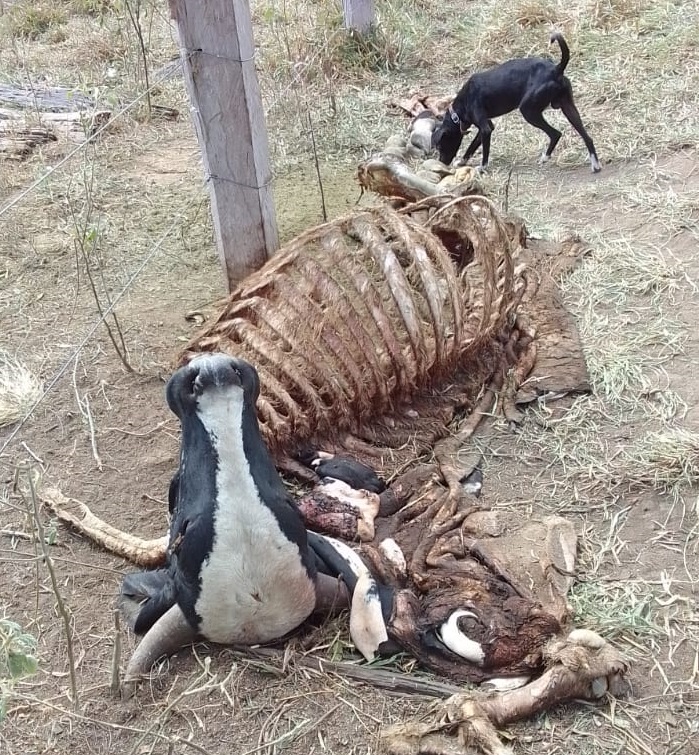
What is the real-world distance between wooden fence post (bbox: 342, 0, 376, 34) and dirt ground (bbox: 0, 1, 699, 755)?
6.34 ft

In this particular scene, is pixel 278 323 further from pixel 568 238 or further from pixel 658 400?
pixel 568 238

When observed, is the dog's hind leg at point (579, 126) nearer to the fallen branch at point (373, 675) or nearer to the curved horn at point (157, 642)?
the fallen branch at point (373, 675)

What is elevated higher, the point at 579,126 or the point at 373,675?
the point at 579,126

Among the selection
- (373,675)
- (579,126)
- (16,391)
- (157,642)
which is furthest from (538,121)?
(157,642)

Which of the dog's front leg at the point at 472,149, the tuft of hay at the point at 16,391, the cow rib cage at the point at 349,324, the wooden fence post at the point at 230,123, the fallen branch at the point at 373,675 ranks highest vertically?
the wooden fence post at the point at 230,123

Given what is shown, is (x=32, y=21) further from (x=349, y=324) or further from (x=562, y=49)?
(x=349, y=324)

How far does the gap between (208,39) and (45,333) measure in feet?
5.15

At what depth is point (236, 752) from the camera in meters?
2.01

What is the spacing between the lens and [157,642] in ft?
7.16

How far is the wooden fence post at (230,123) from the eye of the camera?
10.4 ft

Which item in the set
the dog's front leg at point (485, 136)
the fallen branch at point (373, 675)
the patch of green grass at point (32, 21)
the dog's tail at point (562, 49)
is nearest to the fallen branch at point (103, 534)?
the fallen branch at point (373, 675)

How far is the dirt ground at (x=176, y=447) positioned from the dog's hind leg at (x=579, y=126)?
0.09 metres

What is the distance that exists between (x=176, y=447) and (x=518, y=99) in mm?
3826

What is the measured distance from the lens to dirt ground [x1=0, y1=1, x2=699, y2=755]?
2066 millimetres
